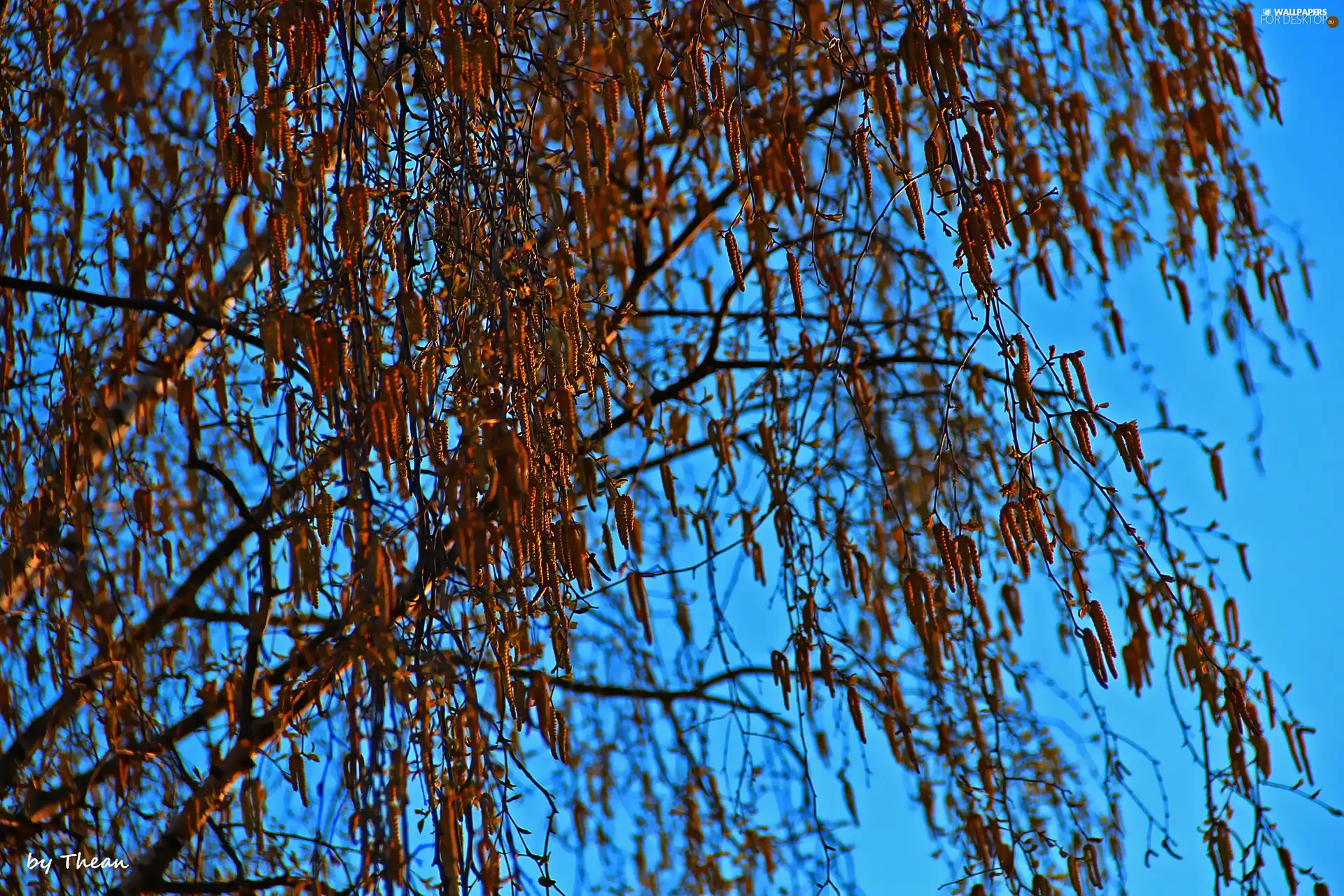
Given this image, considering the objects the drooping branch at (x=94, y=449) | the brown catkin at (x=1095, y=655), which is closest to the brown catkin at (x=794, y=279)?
the brown catkin at (x=1095, y=655)

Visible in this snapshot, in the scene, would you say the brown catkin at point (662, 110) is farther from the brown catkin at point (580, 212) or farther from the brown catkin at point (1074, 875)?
the brown catkin at point (1074, 875)

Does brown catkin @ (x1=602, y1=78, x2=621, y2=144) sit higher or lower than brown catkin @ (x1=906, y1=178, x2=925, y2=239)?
higher

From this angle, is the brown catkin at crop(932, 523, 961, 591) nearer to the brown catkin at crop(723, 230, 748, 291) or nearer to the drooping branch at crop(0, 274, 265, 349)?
the brown catkin at crop(723, 230, 748, 291)

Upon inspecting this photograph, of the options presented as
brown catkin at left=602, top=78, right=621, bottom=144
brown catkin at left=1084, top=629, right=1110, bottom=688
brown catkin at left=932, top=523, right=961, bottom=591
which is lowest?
brown catkin at left=1084, top=629, right=1110, bottom=688

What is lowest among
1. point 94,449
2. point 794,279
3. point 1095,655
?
point 1095,655

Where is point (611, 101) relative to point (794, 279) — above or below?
above

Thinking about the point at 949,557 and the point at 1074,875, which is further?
the point at 1074,875

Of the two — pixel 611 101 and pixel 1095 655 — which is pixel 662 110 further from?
pixel 1095 655

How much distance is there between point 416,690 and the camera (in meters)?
1.24
